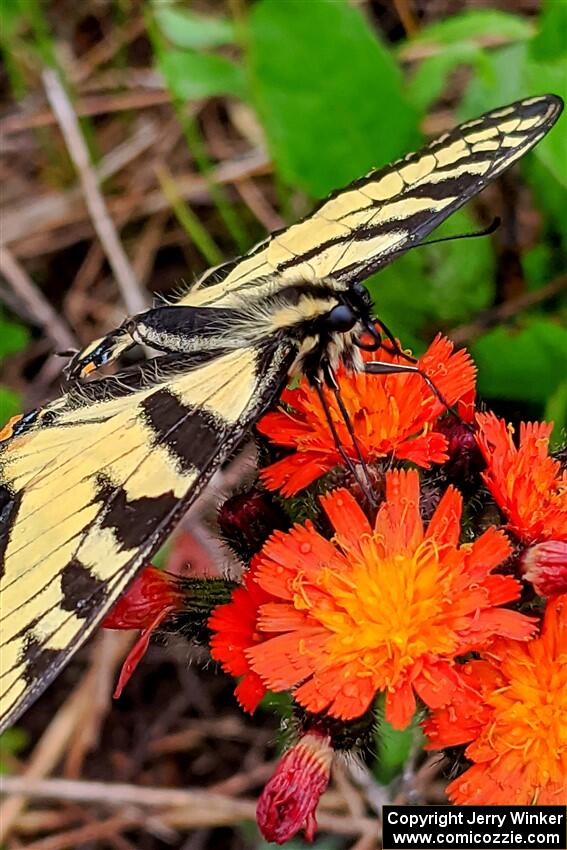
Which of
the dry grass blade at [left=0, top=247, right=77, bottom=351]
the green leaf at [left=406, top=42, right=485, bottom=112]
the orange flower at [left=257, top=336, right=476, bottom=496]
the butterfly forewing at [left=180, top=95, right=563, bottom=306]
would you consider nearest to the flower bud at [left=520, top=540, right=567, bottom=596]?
the orange flower at [left=257, top=336, right=476, bottom=496]

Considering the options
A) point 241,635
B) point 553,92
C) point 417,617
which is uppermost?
point 553,92

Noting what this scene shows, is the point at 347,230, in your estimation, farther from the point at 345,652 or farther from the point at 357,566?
the point at 345,652

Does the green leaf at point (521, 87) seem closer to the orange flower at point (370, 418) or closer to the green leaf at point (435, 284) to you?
the green leaf at point (435, 284)

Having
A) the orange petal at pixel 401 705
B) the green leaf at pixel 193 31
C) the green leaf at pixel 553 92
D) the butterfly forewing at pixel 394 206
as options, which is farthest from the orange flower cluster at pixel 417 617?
the green leaf at pixel 193 31

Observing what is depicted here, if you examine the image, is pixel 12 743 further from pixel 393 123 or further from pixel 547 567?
pixel 393 123

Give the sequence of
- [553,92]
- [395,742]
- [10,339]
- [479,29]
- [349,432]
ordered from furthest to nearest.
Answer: [10,339], [479,29], [553,92], [395,742], [349,432]

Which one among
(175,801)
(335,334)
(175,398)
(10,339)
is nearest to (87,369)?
(175,398)

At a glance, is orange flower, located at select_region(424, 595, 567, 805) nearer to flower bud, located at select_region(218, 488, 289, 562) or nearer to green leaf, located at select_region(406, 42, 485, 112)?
flower bud, located at select_region(218, 488, 289, 562)
